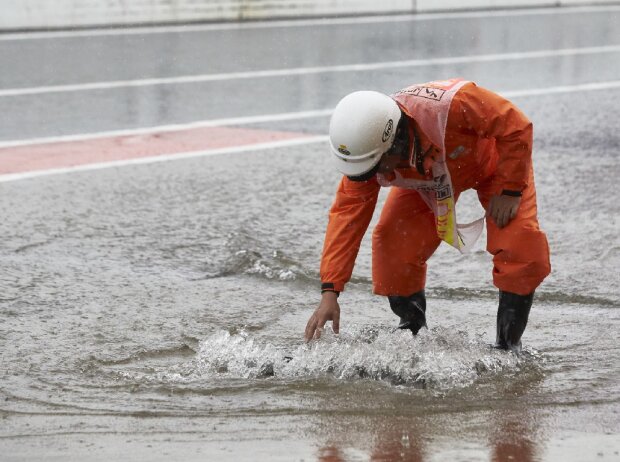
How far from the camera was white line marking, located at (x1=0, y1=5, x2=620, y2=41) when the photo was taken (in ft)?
49.0

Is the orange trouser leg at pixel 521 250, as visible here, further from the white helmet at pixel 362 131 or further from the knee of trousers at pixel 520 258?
the white helmet at pixel 362 131

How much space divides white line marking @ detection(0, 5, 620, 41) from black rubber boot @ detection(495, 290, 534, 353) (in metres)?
10.8

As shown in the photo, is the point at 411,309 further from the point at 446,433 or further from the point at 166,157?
the point at 166,157

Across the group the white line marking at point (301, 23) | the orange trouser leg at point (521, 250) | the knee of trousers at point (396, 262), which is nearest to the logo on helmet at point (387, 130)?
the orange trouser leg at point (521, 250)

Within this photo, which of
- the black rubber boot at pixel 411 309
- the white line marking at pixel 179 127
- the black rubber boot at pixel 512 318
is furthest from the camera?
the white line marking at pixel 179 127

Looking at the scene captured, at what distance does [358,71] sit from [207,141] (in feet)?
12.6

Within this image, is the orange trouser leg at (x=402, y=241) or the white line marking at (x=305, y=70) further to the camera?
the white line marking at (x=305, y=70)

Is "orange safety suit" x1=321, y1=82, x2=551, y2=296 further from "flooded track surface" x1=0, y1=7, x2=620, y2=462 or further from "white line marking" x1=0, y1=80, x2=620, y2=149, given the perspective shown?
"white line marking" x1=0, y1=80, x2=620, y2=149

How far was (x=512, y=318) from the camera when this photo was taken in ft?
15.8

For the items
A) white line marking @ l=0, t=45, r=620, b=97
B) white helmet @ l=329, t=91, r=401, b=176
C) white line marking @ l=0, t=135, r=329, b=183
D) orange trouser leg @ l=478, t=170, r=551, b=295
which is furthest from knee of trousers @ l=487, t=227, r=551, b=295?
white line marking @ l=0, t=45, r=620, b=97

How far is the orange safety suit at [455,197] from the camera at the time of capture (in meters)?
4.46

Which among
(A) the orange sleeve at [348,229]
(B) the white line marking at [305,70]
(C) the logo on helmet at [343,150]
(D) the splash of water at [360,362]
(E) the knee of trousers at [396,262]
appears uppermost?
(C) the logo on helmet at [343,150]

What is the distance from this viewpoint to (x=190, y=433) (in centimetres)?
405

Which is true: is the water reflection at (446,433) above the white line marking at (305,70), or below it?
above
